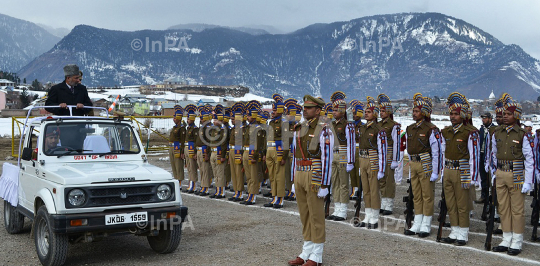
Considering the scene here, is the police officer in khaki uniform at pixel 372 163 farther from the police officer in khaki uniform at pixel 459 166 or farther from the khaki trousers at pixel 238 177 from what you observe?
the khaki trousers at pixel 238 177

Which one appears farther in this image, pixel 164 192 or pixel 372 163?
pixel 372 163

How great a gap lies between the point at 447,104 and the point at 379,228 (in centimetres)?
278

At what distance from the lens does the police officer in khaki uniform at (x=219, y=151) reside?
543 inches

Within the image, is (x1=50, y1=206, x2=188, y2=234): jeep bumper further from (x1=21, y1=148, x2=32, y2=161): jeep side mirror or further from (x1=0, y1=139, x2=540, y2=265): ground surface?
(x1=21, y1=148, x2=32, y2=161): jeep side mirror

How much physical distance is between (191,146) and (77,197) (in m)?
8.35

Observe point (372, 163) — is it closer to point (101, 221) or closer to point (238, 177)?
point (238, 177)

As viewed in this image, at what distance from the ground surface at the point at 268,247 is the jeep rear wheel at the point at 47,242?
1.09 feet

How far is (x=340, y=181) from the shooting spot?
11234 mm

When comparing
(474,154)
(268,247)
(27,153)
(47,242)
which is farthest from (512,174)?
(27,153)

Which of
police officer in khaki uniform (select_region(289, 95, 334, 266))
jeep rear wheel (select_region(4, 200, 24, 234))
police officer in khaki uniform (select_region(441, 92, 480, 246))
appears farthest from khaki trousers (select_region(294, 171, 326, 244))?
jeep rear wheel (select_region(4, 200, 24, 234))

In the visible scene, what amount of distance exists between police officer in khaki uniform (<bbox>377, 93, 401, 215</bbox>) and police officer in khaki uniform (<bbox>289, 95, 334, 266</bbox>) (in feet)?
12.6

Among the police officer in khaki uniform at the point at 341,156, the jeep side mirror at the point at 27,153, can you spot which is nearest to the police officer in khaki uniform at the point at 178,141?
the police officer in khaki uniform at the point at 341,156

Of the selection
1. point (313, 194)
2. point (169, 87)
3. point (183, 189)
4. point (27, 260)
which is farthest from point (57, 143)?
point (169, 87)

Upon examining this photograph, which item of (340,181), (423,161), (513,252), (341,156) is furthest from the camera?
(341,156)
